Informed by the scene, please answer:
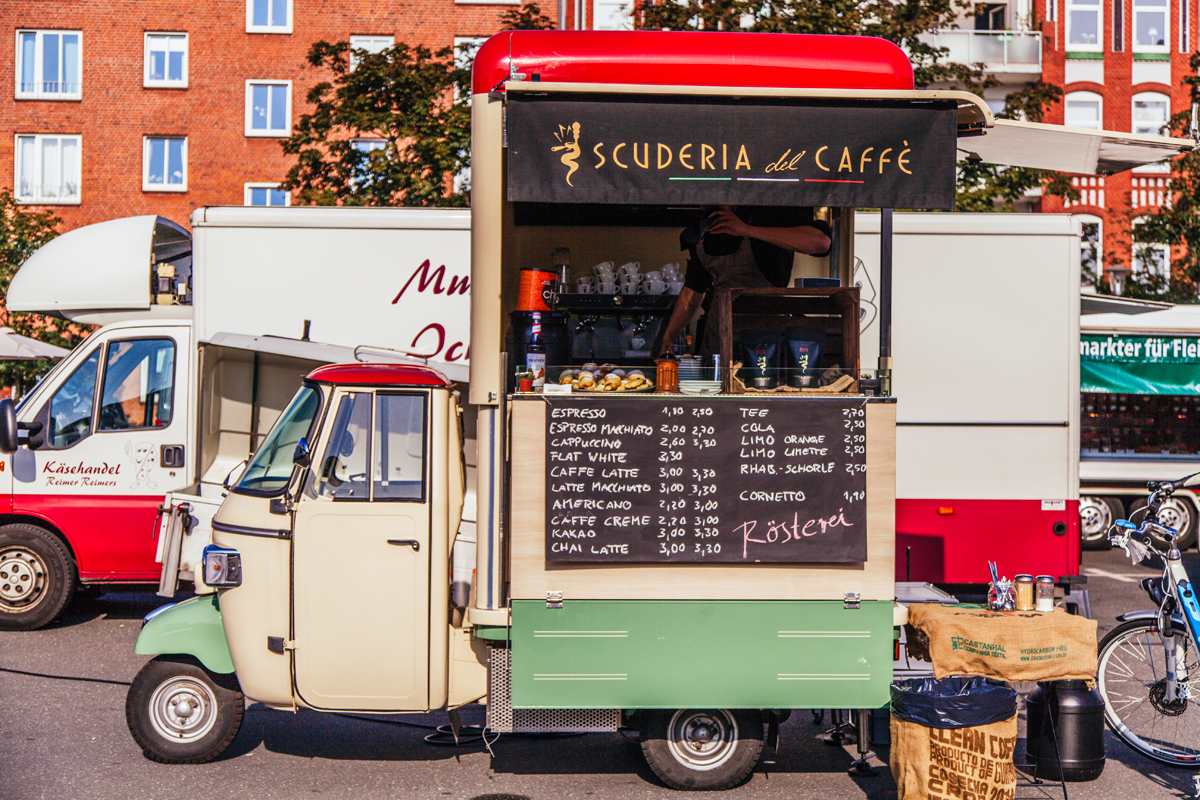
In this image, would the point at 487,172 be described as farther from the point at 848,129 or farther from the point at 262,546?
the point at 262,546

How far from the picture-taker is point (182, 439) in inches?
341

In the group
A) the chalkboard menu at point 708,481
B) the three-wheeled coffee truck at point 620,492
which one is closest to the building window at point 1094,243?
the three-wheeled coffee truck at point 620,492

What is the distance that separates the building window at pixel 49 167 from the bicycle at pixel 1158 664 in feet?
94.4

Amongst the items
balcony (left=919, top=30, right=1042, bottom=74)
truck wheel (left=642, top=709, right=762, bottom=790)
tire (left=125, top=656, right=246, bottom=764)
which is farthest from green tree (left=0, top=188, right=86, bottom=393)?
balcony (left=919, top=30, right=1042, bottom=74)

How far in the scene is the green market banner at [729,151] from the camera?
4723 millimetres

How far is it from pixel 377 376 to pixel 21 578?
5178 mm

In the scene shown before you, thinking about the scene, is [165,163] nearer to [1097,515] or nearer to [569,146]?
[1097,515]

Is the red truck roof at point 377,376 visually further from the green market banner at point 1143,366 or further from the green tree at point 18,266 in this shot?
the green tree at point 18,266

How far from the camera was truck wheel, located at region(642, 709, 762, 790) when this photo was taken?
5.08m

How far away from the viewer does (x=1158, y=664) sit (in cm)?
555

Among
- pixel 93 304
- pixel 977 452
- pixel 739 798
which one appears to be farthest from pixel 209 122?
pixel 739 798

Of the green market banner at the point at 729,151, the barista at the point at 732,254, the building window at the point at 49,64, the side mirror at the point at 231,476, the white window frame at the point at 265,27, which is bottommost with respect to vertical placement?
the side mirror at the point at 231,476

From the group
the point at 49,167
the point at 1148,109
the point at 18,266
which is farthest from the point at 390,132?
the point at 1148,109

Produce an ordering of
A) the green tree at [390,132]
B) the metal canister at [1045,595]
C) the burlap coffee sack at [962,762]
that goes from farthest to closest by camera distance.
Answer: the green tree at [390,132]
the metal canister at [1045,595]
the burlap coffee sack at [962,762]
